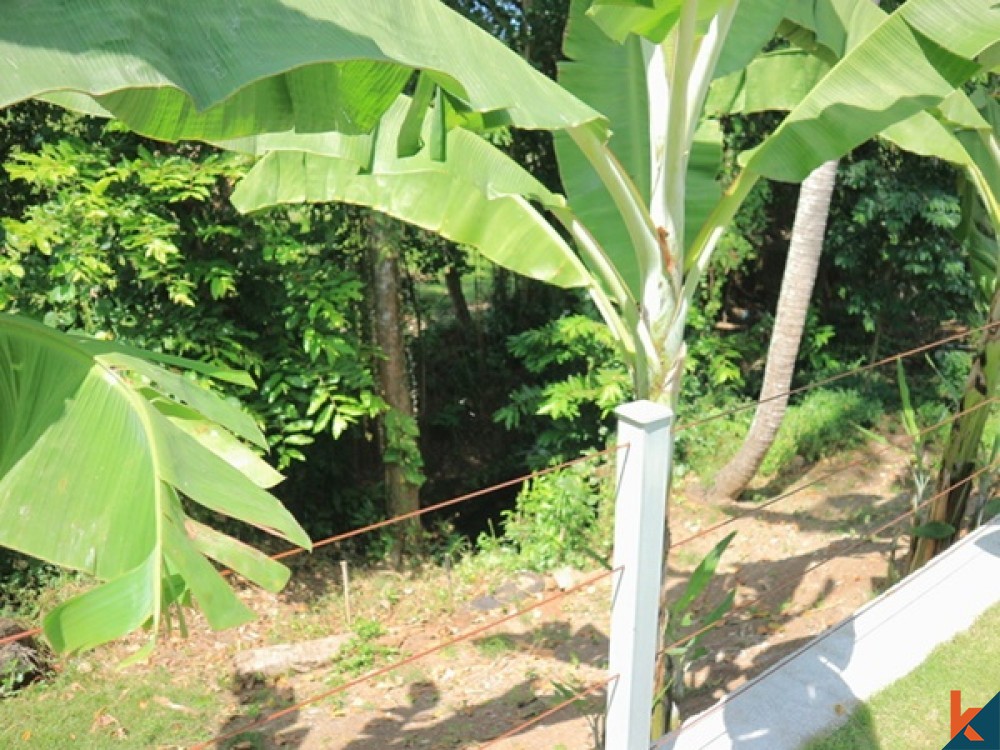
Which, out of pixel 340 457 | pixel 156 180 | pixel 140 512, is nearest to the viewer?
pixel 140 512

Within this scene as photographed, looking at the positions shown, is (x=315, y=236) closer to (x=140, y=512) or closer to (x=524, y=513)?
(x=524, y=513)

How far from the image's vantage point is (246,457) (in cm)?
296

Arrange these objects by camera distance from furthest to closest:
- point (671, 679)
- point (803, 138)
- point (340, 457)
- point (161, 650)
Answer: point (340, 457)
point (161, 650)
point (671, 679)
point (803, 138)

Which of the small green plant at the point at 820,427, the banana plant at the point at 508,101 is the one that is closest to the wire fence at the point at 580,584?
the banana plant at the point at 508,101

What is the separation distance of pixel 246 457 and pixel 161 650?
168 inches

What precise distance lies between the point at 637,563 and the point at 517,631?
162 inches

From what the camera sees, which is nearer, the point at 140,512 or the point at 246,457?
the point at 140,512

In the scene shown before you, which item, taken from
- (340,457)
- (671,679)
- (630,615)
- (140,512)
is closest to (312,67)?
(140,512)

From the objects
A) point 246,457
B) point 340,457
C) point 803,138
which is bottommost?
point 340,457

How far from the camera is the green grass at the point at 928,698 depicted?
3.57m

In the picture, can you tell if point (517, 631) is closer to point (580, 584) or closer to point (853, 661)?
point (580, 584)

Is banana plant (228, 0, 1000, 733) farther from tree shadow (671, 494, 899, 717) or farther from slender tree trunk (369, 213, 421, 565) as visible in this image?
slender tree trunk (369, 213, 421, 565)

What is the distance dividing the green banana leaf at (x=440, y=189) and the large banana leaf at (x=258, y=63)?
0.84 metres

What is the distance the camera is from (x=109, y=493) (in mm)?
2246
